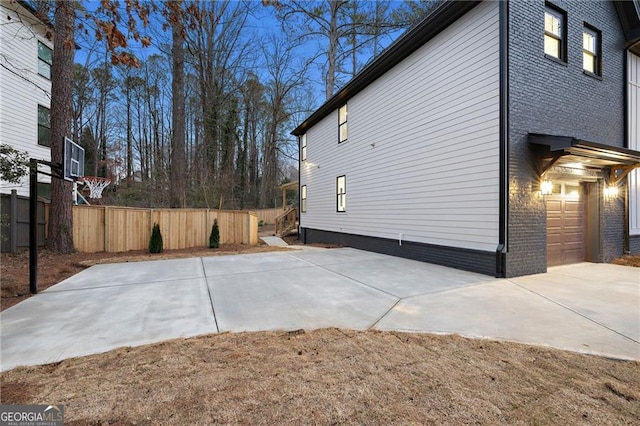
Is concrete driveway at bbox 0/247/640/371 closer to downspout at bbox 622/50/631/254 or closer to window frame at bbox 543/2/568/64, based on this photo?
downspout at bbox 622/50/631/254

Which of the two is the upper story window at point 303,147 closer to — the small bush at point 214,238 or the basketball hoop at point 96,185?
the small bush at point 214,238

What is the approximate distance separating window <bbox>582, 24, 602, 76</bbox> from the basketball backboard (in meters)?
11.3

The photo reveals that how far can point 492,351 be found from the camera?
8.25ft

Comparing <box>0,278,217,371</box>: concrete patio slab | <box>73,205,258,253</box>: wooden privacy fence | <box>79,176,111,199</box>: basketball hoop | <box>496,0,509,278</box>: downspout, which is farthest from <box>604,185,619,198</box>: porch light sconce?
<box>79,176,111,199</box>: basketball hoop

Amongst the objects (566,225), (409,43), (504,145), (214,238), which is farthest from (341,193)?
(566,225)

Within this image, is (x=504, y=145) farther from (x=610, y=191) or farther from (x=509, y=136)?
(x=610, y=191)

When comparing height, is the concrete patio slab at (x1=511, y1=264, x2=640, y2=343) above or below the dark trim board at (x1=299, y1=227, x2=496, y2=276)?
below

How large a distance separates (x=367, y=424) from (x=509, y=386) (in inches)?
44.4

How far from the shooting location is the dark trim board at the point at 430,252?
18.6 ft

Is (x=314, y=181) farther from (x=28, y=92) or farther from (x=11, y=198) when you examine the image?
(x=28, y=92)

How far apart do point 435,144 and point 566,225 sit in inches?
141

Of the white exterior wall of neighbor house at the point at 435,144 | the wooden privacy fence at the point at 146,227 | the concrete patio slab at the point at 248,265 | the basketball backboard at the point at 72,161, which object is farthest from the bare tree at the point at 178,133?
the white exterior wall of neighbor house at the point at 435,144

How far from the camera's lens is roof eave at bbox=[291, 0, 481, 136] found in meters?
6.15

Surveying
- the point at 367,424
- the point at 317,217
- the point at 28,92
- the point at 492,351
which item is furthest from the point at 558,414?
the point at 28,92
